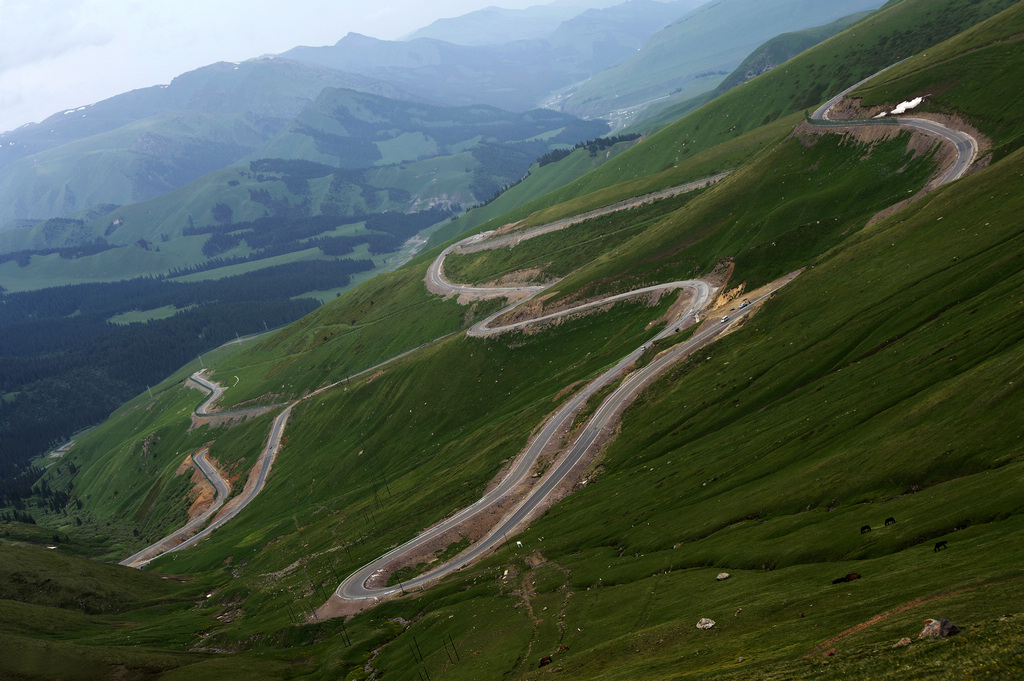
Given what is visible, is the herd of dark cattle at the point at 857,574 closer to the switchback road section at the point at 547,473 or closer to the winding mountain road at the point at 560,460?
the switchback road section at the point at 547,473

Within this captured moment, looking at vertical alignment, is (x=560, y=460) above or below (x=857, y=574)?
below

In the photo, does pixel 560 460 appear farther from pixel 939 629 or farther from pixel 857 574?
pixel 939 629

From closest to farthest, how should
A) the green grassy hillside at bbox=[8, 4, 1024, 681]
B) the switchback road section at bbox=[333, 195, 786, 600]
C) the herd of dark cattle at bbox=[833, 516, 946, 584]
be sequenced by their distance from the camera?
the herd of dark cattle at bbox=[833, 516, 946, 584], the green grassy hillside at bbox=[8, 4, 1024, 681], the switchback road section at bbox=[333, 195, 786, 600]

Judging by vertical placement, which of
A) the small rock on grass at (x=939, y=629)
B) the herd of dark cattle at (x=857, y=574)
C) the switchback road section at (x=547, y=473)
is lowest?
the switchback road section at (x=547, y=473)

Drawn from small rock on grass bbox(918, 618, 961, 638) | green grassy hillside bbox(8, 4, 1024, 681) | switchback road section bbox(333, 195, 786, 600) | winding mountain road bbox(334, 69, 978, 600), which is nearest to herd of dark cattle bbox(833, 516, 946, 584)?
green grassy hillside bbox(8, 4, 1024, 681)

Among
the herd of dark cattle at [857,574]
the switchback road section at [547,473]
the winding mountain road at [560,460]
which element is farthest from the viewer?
the winding mountain road at [560,460]

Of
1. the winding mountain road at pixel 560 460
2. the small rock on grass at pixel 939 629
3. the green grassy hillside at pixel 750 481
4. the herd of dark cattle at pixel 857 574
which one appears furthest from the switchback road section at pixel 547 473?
the small rock on grass at pixel 939 629

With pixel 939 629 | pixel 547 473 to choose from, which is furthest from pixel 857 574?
Result: pixel 547 473

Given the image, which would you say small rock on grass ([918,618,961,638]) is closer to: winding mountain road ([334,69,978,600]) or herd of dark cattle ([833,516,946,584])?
herd of dark cattle ([833,516,946,584])

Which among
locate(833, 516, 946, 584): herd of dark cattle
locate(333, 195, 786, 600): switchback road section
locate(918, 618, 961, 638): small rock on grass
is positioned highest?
locate(918, 618, 961, 638): small rock on grass
